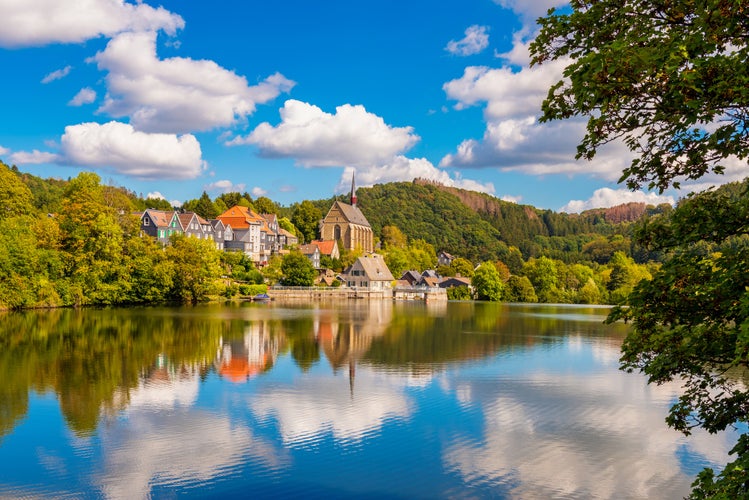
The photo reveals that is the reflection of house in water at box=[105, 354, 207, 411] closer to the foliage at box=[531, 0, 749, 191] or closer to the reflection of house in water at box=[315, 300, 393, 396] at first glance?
the reflection of house in water at box=[315, 300, 393, 396]

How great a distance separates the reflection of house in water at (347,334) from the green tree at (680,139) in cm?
1367

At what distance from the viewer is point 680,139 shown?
7.59 meters

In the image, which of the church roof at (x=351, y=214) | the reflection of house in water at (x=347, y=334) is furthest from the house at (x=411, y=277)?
the reflection of house in water at (x=347, y=334)

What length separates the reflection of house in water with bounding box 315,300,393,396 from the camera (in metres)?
26.9

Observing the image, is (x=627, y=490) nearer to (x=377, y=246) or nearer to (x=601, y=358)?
(x=601, y=358)

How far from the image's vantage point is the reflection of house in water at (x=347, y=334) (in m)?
26.9

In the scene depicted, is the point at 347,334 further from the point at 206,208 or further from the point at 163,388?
the point at 206,208

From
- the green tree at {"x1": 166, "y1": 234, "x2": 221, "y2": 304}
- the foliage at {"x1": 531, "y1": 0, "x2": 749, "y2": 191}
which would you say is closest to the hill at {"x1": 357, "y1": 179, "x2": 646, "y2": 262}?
the green tree at {"x1": 166, "y1": 234, "x2": 221, "y2": 304}

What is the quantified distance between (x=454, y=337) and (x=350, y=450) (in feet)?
78.9

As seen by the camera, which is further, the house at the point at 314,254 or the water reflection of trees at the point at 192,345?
the house at the point at 314,254

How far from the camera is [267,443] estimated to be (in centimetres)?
1411

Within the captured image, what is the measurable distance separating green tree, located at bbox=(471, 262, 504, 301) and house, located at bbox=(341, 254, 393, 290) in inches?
596

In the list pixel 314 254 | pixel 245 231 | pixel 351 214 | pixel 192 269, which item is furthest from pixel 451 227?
pixel 192 269

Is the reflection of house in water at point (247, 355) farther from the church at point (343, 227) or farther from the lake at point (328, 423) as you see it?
the church at point (343, 227)
